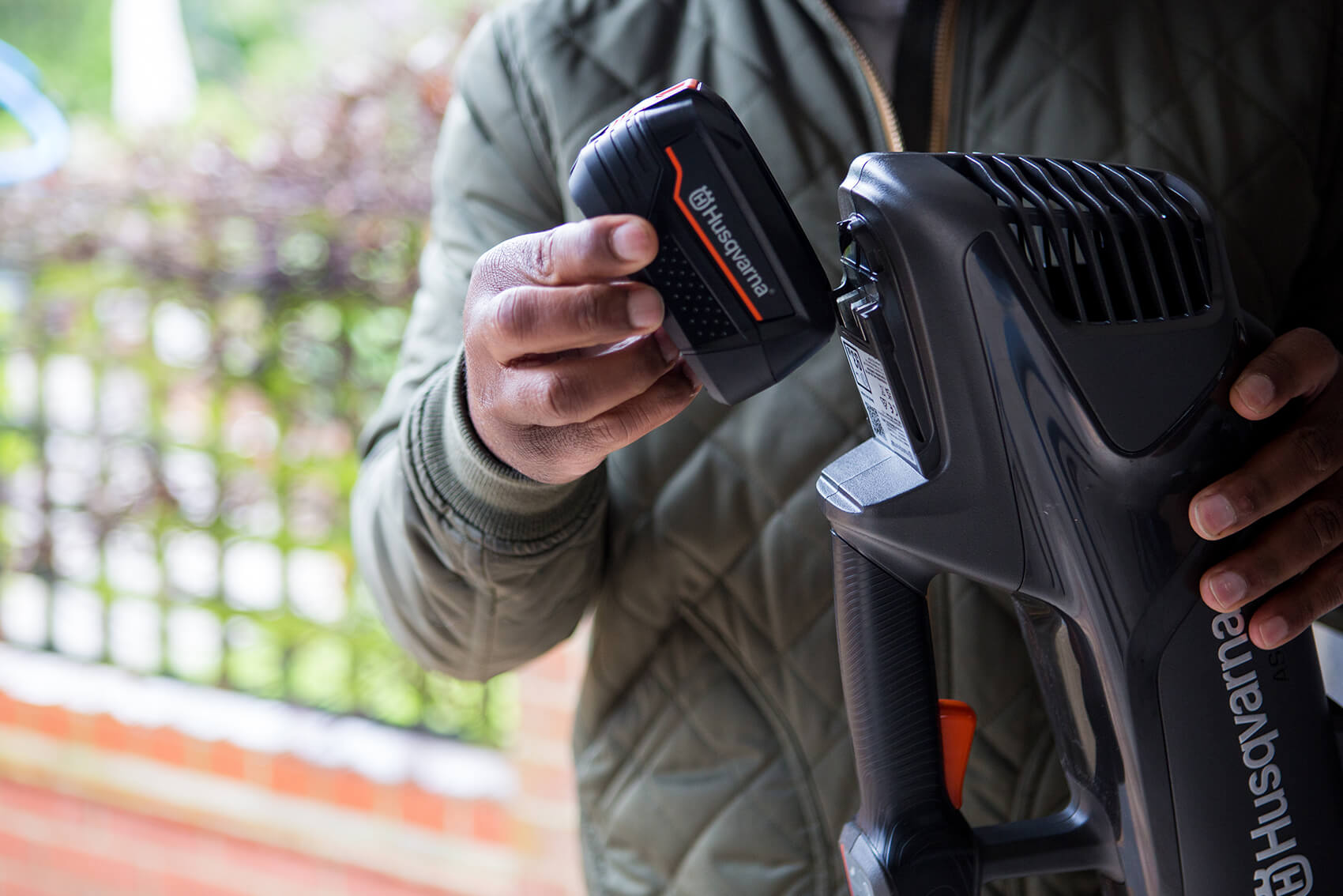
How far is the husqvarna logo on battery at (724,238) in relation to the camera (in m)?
0.58

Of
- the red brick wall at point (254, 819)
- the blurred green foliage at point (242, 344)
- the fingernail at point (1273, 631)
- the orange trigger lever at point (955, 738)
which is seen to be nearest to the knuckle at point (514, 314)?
the orange trigger lever at point (955, 738)

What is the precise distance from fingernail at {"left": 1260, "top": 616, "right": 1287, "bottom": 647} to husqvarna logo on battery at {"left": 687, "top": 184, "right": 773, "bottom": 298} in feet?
1.06

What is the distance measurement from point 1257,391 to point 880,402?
0.19 m

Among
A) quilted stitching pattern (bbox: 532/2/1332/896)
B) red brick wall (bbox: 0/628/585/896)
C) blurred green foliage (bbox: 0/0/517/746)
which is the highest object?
quilted stitching pattern (bbox: 532/2/1332/896)

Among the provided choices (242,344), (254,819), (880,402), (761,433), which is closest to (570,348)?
(880,402)

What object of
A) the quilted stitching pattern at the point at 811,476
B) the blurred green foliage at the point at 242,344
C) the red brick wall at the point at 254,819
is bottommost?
the red brick wall at the point at 254,819

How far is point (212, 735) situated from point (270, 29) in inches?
175

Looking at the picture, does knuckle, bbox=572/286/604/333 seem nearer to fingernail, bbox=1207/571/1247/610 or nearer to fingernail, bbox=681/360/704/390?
fingernail, bbox=681/360/704/390

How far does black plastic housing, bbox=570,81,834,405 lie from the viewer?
58 cm

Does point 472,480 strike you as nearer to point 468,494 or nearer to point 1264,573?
point 468,494

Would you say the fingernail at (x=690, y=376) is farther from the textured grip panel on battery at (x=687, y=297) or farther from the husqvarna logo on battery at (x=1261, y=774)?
the husqvarna logo on battery at (x=1261, y=774)

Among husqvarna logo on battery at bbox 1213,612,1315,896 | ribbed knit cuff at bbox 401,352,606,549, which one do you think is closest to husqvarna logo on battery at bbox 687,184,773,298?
ribbed knit cuff at bbox 401,352,606,549

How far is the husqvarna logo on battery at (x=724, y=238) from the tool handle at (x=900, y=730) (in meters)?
0.15

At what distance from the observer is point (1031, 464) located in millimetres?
563
